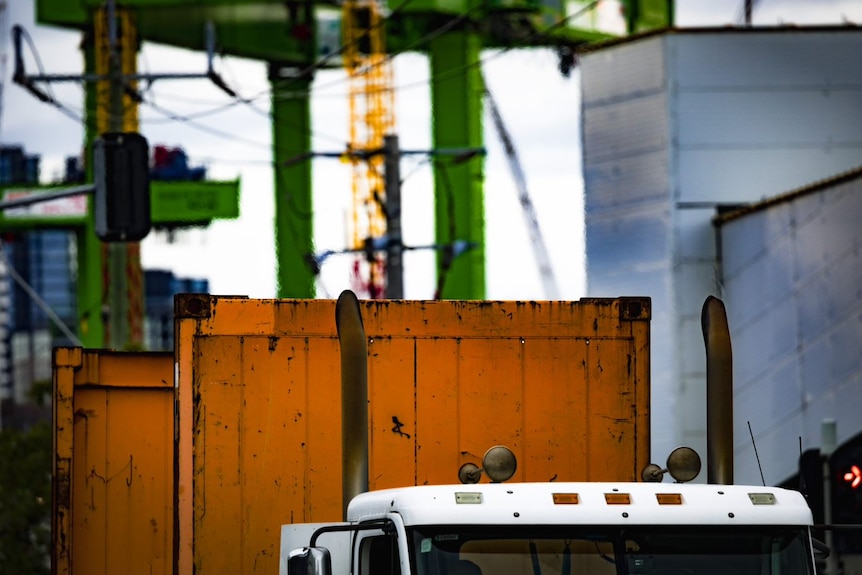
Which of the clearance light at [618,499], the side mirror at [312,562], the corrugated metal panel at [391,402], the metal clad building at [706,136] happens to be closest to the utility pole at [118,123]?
the metal clad building at [706,136]

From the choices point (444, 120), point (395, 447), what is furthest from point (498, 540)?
point (444, 120)

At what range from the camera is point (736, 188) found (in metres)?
32.0

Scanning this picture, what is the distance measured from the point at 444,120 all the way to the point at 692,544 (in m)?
47.4

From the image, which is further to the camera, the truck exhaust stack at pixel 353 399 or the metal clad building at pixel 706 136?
the metal clad building at pixel 706 136

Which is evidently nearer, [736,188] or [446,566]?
[446,566]

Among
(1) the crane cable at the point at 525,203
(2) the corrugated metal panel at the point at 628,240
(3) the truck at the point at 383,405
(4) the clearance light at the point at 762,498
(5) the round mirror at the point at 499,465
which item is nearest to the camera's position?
(4) the clearance light at the point at 762,498

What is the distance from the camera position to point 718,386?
997 centimetres

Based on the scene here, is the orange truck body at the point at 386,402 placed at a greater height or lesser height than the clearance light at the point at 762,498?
greater

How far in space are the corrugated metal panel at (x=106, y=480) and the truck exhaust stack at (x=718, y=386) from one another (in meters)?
3.30

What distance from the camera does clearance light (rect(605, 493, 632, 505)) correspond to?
27.6 ft

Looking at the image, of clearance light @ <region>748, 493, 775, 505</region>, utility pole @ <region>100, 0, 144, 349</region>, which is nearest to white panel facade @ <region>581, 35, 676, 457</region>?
utility pole @ <region>100, 0, 144, 349</region>

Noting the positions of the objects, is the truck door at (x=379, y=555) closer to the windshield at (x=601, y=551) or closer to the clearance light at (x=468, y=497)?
the windshield at (x=601, y=551)

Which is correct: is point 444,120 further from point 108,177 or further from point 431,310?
point 431,310

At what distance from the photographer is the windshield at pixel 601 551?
326 inches
